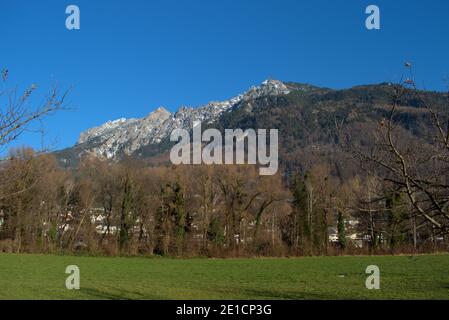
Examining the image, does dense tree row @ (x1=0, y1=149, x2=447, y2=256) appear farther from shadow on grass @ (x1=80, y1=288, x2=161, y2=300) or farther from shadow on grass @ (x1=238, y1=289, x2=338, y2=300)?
shadow on grass @ (x1=80, y1=288, x2=161, y2=300)

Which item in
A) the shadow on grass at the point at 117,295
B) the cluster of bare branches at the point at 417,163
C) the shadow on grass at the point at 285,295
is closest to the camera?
the cluster of bare branches at the point at 417,163

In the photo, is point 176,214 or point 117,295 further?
point 176,214

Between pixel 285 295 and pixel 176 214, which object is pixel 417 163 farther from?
pixel 176 214

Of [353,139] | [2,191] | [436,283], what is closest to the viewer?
[353,139]

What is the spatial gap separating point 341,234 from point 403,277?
33291 mm

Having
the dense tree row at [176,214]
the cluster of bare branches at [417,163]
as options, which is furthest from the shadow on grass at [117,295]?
the dense tree row at [176,214]

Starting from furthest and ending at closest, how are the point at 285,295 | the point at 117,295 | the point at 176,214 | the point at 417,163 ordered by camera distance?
the point at 176,214 < the point at 285,295 < the point at 117,295 < the point at 417,163

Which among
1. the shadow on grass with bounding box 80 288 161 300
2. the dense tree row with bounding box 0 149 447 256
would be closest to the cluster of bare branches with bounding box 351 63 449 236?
the shadow on grass with bounding box 80 288 161 300

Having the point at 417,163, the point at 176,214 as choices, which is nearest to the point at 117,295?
the point at 417,163

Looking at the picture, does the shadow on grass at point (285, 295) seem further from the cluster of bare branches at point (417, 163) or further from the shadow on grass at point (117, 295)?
the cluster of bare branches at point (417, 163)
